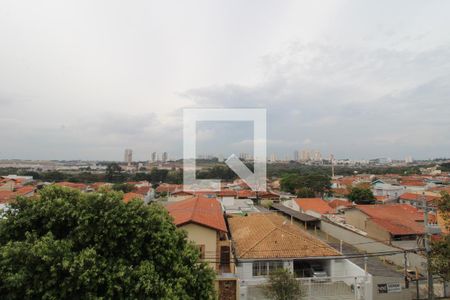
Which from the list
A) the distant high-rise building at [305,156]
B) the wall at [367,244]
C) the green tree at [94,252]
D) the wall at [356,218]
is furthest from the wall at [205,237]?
the distant high-rise building at [305,156]

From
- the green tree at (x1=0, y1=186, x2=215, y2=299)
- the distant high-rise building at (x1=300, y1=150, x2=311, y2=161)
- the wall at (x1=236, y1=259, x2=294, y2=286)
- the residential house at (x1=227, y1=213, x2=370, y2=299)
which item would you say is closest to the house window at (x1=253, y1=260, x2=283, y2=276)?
the residential house at (x1=227, y1=213, x2=370, y2=299)

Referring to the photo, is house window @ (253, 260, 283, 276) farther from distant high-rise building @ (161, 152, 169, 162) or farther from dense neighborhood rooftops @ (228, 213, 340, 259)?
distant high-rise building @ (161, 152, 169, 162)

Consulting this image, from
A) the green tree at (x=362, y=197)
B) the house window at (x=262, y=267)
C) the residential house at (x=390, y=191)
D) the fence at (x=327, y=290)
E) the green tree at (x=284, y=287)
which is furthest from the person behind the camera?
the residential house at (x=390, y=191)

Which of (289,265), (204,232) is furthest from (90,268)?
(289,265)

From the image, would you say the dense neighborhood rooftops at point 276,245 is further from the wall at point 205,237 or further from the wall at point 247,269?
the wall at point 205,237

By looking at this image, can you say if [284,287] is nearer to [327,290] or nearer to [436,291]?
[327,290]

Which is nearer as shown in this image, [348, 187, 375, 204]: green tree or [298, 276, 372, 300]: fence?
[298, 276, 372, 300]: fence
